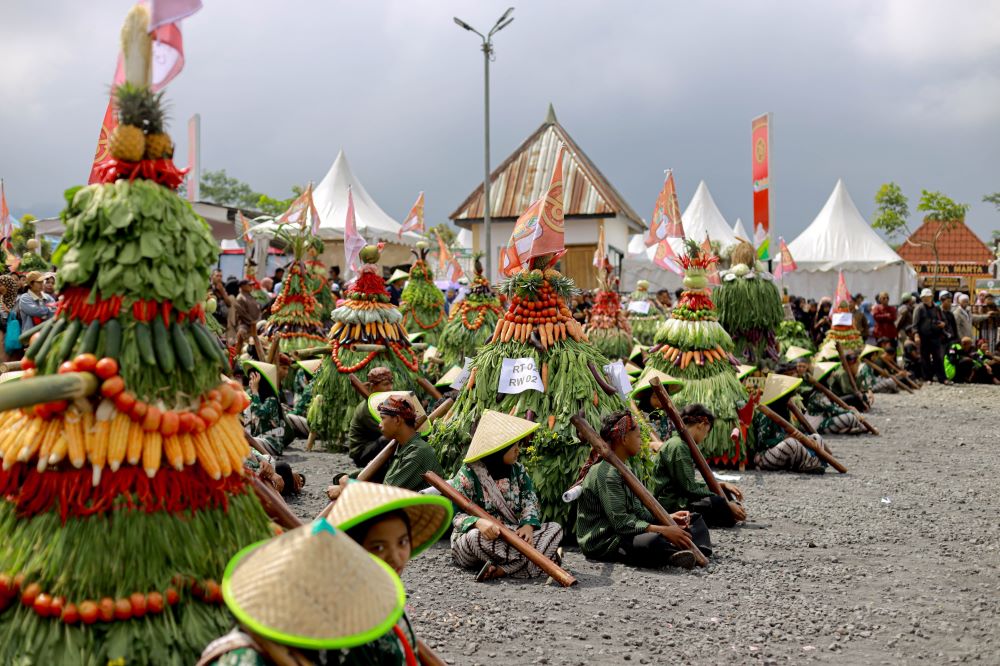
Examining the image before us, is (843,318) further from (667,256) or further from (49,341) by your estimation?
(49,341)

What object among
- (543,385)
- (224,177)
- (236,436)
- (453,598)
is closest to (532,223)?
(543,385)

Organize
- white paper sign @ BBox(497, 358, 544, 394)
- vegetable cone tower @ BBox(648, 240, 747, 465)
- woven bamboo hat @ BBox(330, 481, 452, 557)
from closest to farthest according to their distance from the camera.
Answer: woven bamboo hat @ BBox(330, 481, 452, 557), white paper sign @ BBox(497, 358, 544, 394), vegetable cone tower @ BBox(648, 240, 747, 465)

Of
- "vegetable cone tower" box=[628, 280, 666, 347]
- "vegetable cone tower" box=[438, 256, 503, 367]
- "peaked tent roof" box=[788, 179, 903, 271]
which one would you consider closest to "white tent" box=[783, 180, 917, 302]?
"peaked tent roof" box=[788, 179, 903, 271]

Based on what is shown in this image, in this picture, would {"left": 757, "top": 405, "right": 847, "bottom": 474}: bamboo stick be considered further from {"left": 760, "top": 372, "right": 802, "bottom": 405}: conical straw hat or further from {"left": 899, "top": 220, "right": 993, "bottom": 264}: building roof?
{"left": 899, "top": 220, "right": 993, "bottom": 264}: building roof

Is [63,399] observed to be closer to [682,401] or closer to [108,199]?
[108,199]

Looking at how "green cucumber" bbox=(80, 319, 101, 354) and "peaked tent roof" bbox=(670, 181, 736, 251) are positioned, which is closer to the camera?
"green cucumber" bbox=(80, 319, 101, 354)

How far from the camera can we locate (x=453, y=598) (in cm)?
555

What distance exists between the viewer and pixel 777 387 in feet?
32.8

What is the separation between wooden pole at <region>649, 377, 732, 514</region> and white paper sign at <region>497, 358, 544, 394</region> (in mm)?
1155

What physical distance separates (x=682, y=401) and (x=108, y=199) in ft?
24.7

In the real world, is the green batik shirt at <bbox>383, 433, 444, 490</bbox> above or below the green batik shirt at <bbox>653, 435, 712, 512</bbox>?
above

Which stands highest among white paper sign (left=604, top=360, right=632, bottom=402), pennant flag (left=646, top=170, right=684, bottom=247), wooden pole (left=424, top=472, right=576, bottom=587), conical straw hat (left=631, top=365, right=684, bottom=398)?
pennant flag (left=646, top=170, right=684, bottom=247)

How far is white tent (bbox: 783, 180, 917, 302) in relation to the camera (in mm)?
29656

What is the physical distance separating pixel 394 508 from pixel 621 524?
3624 millimetres
